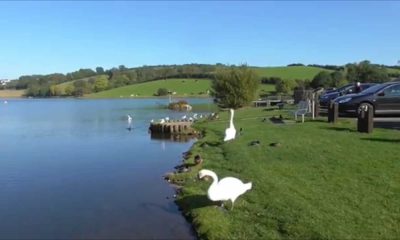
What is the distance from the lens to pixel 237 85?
216ft

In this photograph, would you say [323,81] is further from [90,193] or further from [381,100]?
[90,193]

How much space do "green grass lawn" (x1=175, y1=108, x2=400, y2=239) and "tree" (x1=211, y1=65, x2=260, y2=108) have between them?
43754 millimetres

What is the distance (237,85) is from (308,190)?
174 ft

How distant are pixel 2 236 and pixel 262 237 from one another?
7.59 m

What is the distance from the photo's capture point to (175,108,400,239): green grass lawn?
10305 millimetres

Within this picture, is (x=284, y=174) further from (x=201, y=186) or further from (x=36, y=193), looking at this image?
(x=36, y=193)

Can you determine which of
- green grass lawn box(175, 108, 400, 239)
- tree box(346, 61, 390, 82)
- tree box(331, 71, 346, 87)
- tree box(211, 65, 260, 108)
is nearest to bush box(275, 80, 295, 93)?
tree box(331, 71, 346, 87)

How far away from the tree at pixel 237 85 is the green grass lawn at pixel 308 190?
1723 inches

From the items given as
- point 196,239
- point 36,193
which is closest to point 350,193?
point 196,239

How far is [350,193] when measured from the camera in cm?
1234

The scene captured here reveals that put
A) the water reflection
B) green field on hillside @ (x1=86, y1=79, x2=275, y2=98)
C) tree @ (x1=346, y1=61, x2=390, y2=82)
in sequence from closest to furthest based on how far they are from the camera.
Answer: the water reflection
tree @ (x1=346, y1=61, x2=390, y2=82)
green field on hillside @ (x1=86, y1=79, x2=275, y2=98)

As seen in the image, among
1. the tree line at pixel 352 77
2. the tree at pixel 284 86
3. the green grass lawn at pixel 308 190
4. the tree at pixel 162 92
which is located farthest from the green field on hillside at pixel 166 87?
the green grass lawn at pixel 308 190

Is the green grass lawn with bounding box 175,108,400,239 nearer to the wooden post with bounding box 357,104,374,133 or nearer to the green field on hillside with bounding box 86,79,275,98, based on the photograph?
the wooden post with bounding box 357,104,374,133

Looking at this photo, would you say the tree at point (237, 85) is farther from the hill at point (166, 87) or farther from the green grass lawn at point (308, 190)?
the hill at point (166, 87)
